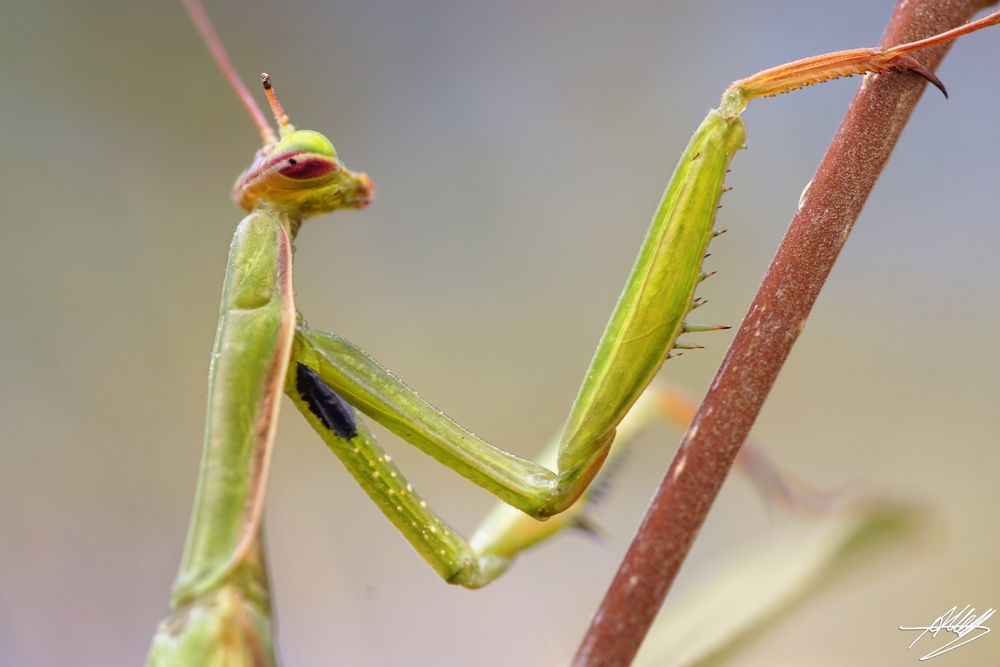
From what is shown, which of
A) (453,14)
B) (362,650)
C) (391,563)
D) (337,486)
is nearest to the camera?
(362,650)

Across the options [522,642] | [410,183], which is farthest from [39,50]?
[522,642]

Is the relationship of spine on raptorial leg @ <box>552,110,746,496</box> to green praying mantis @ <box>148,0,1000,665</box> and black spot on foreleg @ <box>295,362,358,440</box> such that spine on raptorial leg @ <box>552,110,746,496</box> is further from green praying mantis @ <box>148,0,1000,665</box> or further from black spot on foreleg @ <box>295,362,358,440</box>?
black spot on foreleg @ <box>295,362,358,440</box>

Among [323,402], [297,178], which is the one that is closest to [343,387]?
[323,402]

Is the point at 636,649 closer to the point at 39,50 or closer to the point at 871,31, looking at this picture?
the point at 871,31

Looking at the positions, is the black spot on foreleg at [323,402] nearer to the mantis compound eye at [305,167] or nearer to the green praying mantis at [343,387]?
the green praying mantis at [343,387]

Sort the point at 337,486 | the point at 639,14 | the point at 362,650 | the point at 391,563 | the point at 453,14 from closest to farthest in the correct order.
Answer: the point at 362,650, the point at 391,563, the point at 337,486, the point at 639,14, the point at 453,14
